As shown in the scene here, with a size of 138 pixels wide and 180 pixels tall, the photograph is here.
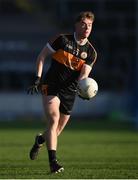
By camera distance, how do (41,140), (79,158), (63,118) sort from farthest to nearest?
(79,158) < (41,140) < (63,118)

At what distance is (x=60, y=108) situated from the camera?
1215 cm

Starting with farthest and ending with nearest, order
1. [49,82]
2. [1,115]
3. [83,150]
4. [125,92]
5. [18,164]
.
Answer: [125,92]
[1,115]
[83,150]
[18,164]
[49,82]

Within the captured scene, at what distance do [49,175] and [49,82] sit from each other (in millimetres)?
1440

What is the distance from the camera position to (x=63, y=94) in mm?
12031

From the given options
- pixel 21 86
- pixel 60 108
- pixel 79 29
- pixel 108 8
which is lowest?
pixel 21 86

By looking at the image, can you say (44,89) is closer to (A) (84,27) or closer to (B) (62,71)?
(B) (62,71)

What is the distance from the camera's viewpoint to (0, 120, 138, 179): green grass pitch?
11.4 meters

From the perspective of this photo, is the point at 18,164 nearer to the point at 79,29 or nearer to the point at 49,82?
the point at 49,82

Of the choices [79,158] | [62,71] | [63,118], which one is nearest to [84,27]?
[62,71]

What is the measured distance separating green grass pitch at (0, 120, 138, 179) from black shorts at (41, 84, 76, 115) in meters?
0.87

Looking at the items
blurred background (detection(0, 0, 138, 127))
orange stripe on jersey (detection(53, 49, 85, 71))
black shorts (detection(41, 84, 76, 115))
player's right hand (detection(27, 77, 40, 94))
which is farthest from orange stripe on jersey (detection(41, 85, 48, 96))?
blurred background (detection(0, 0, 138, 127))

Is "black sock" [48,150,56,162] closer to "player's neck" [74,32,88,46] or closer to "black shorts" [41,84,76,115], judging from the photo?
"black shorts" [41,84,76,115]

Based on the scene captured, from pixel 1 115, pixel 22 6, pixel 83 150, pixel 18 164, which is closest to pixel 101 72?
pixel 22 6

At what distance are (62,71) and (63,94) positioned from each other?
33 cm
